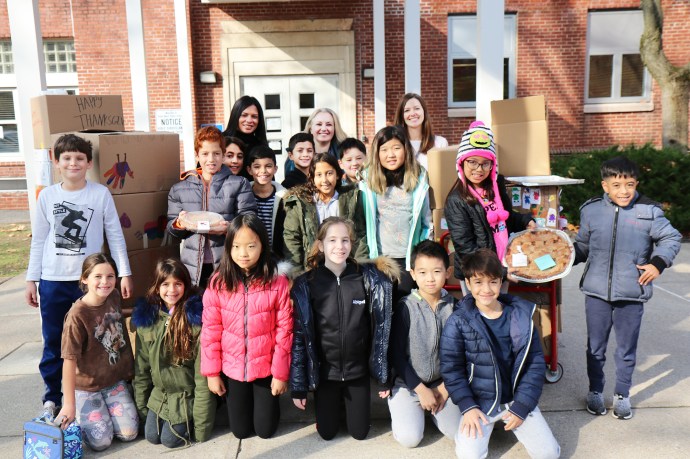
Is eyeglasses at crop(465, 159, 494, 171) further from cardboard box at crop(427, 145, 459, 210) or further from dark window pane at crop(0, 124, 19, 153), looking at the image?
dark window pane at crop(0, 124, 19, 153)

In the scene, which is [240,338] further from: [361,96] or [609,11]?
[609,11]

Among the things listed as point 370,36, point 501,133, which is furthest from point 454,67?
point 501,133

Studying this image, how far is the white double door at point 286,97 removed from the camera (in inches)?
475

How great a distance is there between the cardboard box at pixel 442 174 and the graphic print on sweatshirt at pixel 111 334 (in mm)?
2104

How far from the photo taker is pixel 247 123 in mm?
4410

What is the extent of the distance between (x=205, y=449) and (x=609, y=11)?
41.4ft

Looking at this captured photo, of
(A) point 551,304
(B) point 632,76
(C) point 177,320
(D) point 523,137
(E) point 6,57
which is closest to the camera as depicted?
(C) point 177,320

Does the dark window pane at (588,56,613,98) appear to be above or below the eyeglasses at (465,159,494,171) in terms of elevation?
above

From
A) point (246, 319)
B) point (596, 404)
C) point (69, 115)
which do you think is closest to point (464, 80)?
point (69, 115)

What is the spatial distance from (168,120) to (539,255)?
10.0 m

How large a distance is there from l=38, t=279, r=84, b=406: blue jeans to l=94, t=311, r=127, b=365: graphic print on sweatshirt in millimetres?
360

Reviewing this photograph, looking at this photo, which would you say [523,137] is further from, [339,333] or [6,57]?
[6,57]

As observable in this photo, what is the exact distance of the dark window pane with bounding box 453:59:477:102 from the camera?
12461 millimetres

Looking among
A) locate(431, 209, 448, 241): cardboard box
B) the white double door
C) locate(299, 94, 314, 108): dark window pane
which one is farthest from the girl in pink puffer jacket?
locate(299, 94, 314, 108): dark window pane
